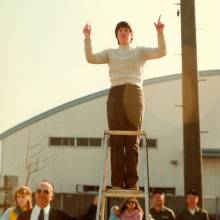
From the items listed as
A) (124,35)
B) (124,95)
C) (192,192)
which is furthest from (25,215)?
(192,192)

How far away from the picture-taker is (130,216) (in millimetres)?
7969

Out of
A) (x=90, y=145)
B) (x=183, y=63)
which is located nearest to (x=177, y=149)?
(x=90, y=145)

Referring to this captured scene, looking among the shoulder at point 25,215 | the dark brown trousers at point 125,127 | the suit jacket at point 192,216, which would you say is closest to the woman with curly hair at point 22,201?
the shoulder at point 25,215

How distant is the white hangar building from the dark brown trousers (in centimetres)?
2768

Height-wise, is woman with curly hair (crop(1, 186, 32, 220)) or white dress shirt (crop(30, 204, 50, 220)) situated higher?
woman with curly hair (crop(1, 186, 32, 220))

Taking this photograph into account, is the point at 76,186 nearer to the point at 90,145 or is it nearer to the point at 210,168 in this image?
the point at 90,145

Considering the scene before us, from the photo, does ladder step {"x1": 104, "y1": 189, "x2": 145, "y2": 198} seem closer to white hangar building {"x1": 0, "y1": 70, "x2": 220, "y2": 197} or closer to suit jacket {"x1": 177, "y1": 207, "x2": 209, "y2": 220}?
suit jacket {"x1": 177, "y1": 207, "x2": 209, "y2": 220}

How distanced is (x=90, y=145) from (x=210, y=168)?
23.9 ft

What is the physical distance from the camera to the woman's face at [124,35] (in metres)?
6.76

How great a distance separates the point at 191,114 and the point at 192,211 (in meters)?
1.97

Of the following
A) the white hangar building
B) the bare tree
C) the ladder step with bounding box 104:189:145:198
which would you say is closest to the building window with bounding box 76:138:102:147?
the white hangar building

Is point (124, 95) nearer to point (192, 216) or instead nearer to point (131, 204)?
point (131, 204)

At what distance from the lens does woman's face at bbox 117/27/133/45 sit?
22.2ft

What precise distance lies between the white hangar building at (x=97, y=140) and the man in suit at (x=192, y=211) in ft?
79.4
